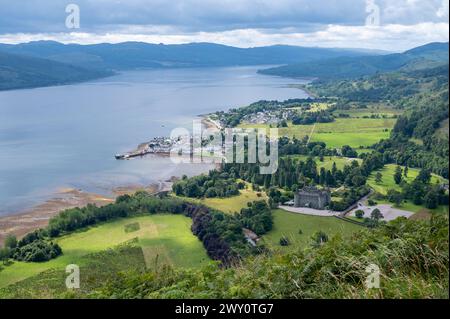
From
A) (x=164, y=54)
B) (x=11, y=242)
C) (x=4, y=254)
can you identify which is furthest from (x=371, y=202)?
(x=164, y=54)

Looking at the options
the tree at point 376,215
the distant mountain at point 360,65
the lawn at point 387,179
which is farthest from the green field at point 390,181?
the distant mountain at point 360,65

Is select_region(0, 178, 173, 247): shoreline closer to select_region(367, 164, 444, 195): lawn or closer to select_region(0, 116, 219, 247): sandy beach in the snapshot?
select_region(0, 116, 219, 247): sandy beach

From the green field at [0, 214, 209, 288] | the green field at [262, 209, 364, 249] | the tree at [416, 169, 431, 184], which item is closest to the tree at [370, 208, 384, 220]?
the green field at [262, 209, 364, 249]

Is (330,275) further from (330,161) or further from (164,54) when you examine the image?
(164,54)

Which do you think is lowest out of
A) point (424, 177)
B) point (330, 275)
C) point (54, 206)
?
point (54, 206)
